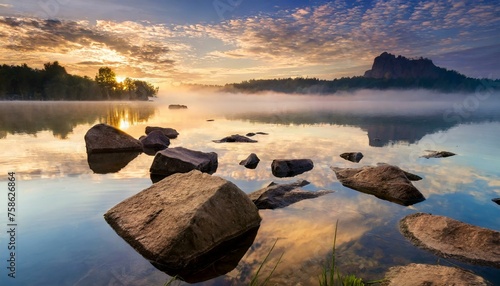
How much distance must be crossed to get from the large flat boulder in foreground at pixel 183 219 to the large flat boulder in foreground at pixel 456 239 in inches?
166

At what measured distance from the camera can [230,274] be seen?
20.6 ft

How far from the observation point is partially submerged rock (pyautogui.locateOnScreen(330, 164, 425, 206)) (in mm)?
11008

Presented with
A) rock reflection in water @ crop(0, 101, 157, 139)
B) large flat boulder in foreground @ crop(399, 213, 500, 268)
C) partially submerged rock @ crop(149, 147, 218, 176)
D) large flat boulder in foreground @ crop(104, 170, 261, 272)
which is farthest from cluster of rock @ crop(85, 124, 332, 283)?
rock reflection in water @ crop(0, 101, 157, 139)

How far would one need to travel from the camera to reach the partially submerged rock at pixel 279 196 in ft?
32.6

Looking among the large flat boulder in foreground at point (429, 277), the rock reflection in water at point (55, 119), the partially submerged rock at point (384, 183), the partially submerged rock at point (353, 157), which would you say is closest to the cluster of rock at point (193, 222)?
the partially submerged rock at point (384, 183)

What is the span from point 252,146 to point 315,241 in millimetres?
15075

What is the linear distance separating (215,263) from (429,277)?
161 inches

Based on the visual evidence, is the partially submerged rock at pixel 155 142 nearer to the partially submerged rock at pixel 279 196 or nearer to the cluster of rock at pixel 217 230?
the partially submerged rock at pixel 279 196

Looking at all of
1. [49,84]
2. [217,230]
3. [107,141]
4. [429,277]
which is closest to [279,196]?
[217,230]

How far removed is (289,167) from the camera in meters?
14.8

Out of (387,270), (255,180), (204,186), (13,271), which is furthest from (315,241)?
(13,271)

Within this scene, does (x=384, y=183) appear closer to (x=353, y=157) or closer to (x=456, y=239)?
(x=456, y=239)

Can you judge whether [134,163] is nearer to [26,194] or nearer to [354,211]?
[26,194]

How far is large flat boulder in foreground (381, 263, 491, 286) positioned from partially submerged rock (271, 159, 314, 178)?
8.21 meters
